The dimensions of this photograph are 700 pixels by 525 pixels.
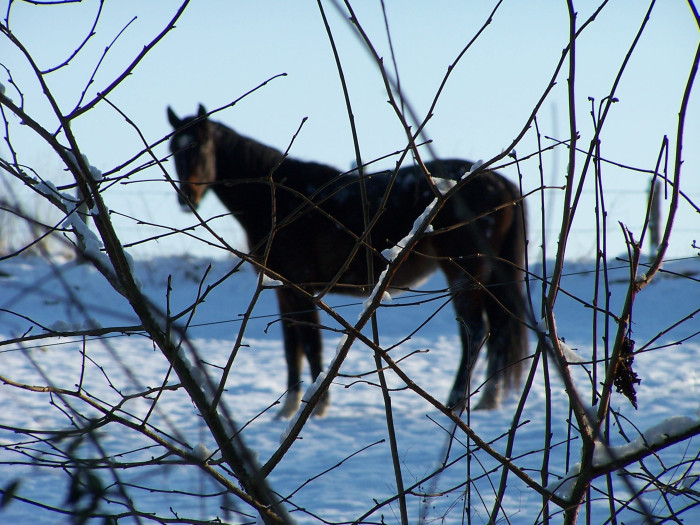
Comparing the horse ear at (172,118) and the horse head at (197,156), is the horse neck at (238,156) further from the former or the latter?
the horse ear at (172,118)

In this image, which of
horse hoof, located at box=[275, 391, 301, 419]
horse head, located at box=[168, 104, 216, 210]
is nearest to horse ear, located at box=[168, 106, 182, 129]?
horse head, located at box=[168, 104, 216, 210]

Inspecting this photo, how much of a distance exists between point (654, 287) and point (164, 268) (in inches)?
245

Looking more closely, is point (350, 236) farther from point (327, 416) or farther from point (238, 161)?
point (327, 416)

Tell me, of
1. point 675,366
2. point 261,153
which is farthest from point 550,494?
point 675,366

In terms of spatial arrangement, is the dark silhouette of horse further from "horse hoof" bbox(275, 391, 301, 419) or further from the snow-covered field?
the snow-covered field

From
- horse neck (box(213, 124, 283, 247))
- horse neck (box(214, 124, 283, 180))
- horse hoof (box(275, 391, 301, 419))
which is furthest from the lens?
horse neck (box(214, 124, 283, 180))

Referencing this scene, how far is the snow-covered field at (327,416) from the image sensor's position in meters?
1.17

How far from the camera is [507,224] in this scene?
4312 millimetres

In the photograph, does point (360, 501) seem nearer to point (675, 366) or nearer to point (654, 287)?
point (675, 366)

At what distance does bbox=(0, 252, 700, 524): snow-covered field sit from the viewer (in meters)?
1.17

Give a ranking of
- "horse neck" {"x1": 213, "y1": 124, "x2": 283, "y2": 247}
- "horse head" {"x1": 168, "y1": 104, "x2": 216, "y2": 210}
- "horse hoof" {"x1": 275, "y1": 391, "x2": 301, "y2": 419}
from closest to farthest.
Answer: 1. "horse hoof" {"x1": 275, "y1": 391, "x2": 301, "y2": 419}
2. "horse head" {"x1": 168, "y1": 104, "x2": 216, "y2": 210}
3. "horse neck" {"x1": 213, "y1": 124, "x2": 283, "y2": 247}

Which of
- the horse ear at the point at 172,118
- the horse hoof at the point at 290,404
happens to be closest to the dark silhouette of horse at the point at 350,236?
the horse hoof at the point at 290,404

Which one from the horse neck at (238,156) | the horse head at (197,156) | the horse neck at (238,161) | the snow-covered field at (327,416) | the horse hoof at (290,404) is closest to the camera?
the snow-covered field at (327,416)

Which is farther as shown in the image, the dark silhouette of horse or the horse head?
the horse head
